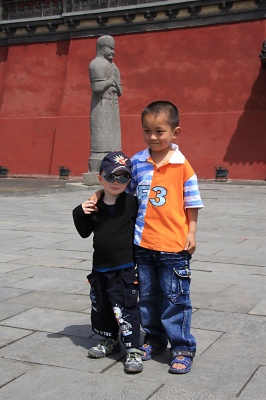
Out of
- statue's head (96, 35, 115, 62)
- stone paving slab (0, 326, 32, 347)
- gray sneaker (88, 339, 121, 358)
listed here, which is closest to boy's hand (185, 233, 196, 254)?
gray sneaker (88, 339, 121, 358)

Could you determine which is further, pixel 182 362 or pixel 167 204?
pixel 167 204

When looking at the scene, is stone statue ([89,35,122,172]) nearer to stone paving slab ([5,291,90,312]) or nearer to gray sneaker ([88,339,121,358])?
stone paving slab ([5,291,90,312])

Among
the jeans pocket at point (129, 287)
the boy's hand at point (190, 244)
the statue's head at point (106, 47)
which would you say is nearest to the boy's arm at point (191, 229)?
the boy's hand at point (190, 244)

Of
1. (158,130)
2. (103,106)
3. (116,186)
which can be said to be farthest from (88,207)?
(103,106)

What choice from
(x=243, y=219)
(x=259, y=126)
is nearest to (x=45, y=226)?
(x=243, y=219)

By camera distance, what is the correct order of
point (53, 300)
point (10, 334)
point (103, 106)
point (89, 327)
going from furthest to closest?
1. point (103, 106)
2. point (53, 300)
3. point (89, 327)
4. point (10, 334)

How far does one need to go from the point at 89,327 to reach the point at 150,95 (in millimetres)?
16439

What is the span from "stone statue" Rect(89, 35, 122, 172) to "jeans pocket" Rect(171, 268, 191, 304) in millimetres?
11774

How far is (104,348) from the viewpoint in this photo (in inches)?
124

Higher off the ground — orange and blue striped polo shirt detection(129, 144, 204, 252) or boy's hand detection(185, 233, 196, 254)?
orange and blue striped polo shirt detection(129, 144, 204, 252)

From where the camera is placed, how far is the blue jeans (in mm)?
3041

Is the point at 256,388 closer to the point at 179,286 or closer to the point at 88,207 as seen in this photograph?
the point at 179,286

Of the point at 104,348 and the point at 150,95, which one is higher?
the point at 150,95

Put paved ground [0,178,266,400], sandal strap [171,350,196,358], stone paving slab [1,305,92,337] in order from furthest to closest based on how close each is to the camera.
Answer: stone paving slab [1,305,92,337]
sandal strap [171,350,196,358]
paved ground [0,178,266,400]
